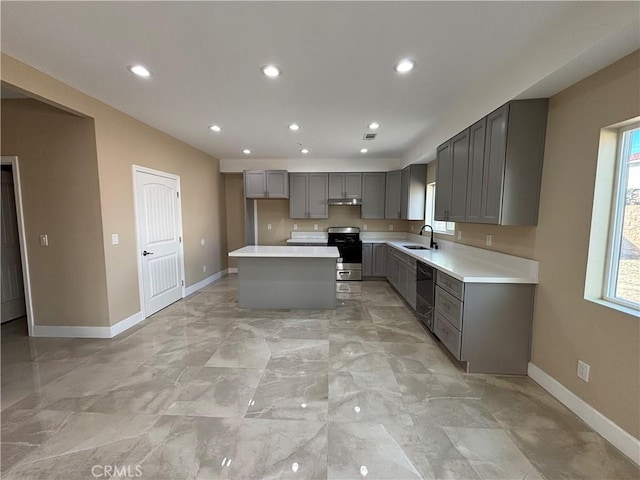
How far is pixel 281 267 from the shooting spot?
4.02m

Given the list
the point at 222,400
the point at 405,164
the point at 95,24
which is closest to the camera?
the point at 95,24

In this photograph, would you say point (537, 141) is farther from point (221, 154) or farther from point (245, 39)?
point (221, 154)

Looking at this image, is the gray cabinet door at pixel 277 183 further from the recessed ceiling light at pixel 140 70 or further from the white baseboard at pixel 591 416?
the white baseboard at pixel 591 416

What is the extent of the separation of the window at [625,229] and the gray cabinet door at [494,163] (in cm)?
69

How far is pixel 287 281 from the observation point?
4043 millimetres

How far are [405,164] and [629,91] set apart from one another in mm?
3902

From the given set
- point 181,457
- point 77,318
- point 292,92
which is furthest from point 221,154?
point 181,457

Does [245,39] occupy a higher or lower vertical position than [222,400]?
higher

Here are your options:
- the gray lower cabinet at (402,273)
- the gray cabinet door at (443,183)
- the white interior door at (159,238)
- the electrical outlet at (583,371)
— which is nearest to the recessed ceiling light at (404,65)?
the gray cabinet door at (443,183)

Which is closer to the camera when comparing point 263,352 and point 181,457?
point 181,457

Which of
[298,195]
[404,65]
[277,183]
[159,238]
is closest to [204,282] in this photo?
[159,238]

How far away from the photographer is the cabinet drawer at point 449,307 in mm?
2441

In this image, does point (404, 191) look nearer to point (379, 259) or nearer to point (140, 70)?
point (379, 259)

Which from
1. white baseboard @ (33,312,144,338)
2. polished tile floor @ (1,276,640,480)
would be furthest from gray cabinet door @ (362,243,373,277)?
white baseboard @ (33,312,144,338)
